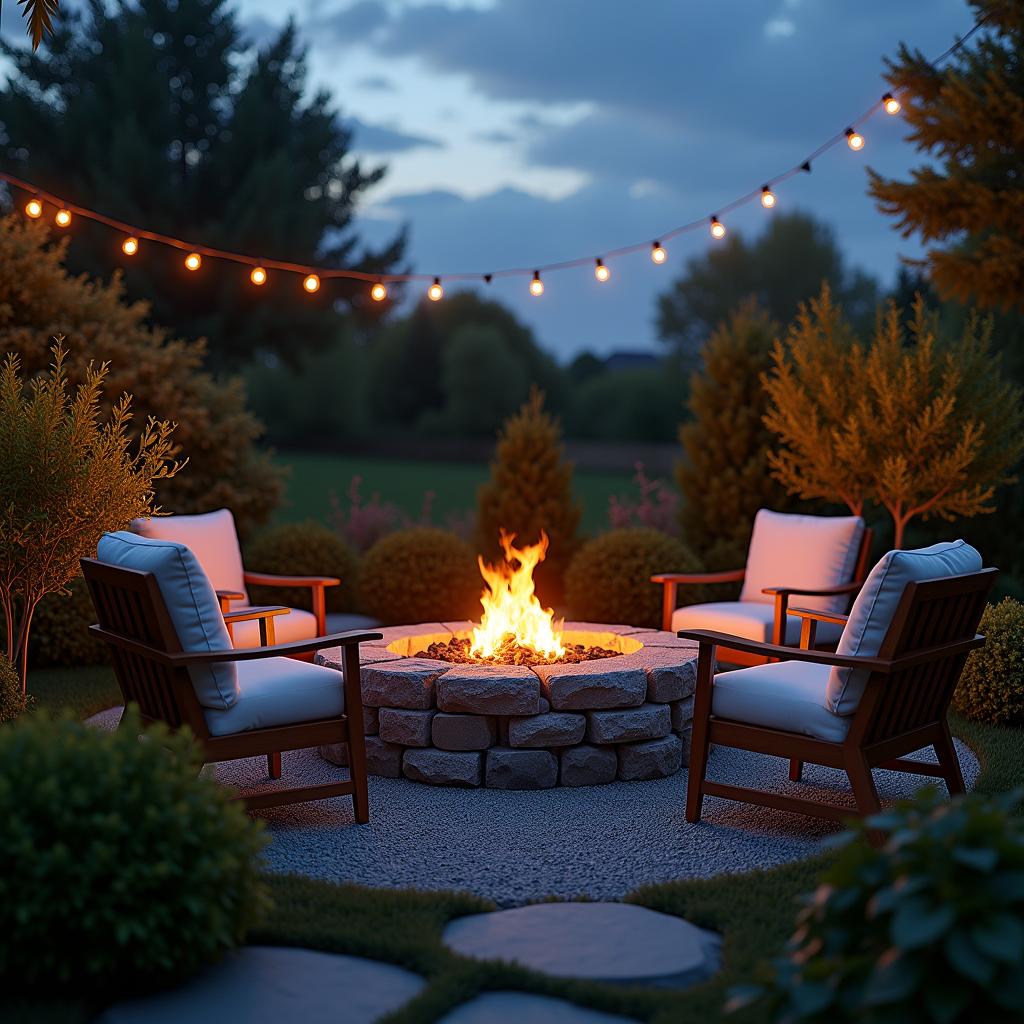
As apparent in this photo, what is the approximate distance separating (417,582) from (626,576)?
153 cm

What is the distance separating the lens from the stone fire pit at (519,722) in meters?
4.70

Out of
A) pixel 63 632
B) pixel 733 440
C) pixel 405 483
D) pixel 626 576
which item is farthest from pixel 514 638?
pixel 405 483

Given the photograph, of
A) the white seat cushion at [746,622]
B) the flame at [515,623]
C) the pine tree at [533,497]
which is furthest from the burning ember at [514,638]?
the pine tree at [533,497]

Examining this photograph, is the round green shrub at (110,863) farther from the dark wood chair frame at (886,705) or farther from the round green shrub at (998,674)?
the round green shrub at (998,674)

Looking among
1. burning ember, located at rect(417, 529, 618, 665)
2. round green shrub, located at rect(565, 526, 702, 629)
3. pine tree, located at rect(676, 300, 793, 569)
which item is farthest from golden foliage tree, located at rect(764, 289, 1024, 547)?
burning ember, located at rect(417, 529, 618, 665)

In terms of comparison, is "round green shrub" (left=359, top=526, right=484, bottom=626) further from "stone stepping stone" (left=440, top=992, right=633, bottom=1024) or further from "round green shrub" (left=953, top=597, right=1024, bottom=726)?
Answer: "stone stepping stone" (left=440, top=992, right=633, bottom=1024)

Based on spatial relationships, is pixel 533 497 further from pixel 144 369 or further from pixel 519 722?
pixel 519 722

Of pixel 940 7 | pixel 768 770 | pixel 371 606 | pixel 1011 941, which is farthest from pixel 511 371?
pixel 1011 941

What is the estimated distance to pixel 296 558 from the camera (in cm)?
824

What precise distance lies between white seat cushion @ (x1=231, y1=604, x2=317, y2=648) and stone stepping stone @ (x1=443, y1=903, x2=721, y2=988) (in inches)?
111

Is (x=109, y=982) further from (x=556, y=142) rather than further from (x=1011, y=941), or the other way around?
(x=556, y=142)

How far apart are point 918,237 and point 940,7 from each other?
9.24ft

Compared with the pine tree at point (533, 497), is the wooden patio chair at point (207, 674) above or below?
below

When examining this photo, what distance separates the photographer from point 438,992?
8.85ft
